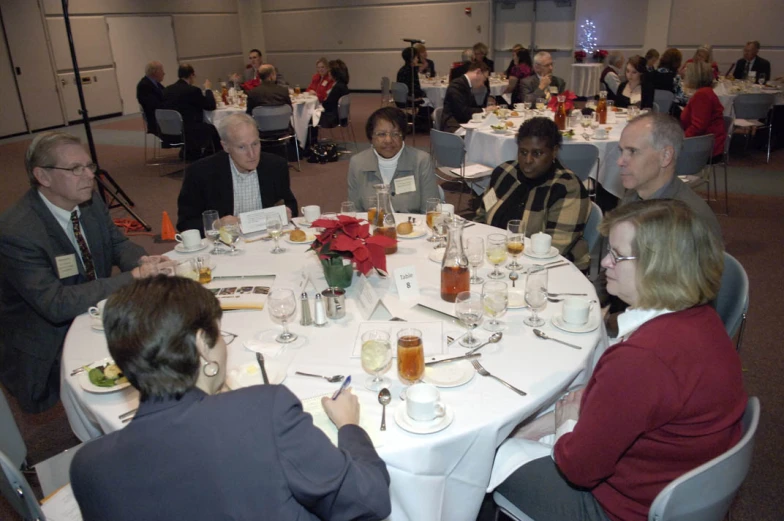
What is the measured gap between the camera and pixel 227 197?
11.0 ft

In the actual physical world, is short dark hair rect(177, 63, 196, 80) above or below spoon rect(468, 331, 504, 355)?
above

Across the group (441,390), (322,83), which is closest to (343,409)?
(441,390)

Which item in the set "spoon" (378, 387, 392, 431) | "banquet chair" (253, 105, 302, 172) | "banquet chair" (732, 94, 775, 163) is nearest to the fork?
"spoon" (378, 387, 392, 431)

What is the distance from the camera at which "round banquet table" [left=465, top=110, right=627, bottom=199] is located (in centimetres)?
501

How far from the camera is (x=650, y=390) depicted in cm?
124

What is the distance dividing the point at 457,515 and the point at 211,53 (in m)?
15.3

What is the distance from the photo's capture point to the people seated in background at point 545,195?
286cm

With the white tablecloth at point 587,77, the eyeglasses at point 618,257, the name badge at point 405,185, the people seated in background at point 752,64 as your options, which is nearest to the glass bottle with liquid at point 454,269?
the eyeglasses at point 618,257

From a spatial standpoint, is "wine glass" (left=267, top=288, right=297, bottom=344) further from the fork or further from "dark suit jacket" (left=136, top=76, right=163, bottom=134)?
"dark suit jacket" (left=136, top=76, right=163, bottom=134)

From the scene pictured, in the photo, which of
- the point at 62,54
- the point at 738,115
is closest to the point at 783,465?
the point at 738,115

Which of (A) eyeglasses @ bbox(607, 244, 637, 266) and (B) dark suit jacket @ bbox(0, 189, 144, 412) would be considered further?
(B) dark suit jacket @ bbox(0, 189, 144, 412)

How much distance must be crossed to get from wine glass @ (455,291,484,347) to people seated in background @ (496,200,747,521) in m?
0.39

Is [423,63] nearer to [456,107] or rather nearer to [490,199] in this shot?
[456,107]

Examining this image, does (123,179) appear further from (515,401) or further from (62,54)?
(515,401)
